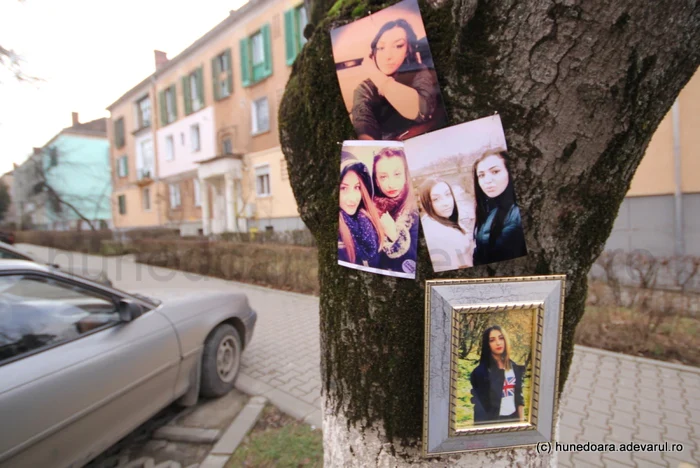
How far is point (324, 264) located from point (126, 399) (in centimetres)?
218

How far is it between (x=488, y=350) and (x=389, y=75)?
2.81 ft

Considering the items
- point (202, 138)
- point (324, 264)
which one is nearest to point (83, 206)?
point (202, 138)

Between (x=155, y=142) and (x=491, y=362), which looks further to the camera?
(x=155, y=142)

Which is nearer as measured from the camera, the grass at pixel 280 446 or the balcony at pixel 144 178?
the grass at pixel 280 446

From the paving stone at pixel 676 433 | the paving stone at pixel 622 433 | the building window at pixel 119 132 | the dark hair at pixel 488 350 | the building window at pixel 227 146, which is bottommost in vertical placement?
the paving stone at pixel 622 433

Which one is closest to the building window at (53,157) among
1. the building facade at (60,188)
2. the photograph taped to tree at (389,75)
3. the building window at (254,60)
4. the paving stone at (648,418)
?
the building facade at (60,188)

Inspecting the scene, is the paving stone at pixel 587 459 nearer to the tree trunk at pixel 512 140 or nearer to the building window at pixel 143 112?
the tree trunk at pixel 512 140

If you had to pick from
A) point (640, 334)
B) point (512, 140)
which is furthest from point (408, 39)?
point (640, 334)

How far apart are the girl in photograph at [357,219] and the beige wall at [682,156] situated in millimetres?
8606

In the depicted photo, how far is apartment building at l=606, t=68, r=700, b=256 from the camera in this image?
7516mm

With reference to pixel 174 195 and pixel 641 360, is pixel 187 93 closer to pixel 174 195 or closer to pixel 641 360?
pixel 174 195

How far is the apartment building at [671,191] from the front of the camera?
296 inches

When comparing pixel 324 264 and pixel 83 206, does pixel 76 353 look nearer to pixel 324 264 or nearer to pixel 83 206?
pixel 324 264

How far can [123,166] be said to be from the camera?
30125mm
